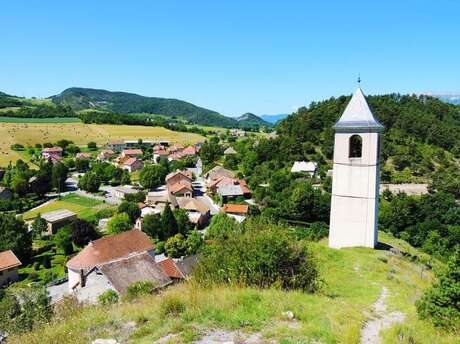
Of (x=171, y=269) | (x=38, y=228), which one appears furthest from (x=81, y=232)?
(x=171, y=269)

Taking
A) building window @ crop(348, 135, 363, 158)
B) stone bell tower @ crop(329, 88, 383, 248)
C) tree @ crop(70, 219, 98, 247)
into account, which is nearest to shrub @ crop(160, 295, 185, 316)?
stone bell tower @ crop(329, 88, 383, 248)

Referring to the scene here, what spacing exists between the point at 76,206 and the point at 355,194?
138ft

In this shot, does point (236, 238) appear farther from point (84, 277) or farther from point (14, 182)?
point (14, 182)

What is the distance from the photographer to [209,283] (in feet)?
28.0

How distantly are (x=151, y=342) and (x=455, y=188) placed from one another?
5569 cm

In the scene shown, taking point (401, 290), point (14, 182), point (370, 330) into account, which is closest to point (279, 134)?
point (14, 182)

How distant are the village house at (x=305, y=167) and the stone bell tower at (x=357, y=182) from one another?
38203 mm

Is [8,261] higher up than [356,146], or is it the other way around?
[356,146]

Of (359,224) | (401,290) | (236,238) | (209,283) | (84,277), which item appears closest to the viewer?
(209,283)

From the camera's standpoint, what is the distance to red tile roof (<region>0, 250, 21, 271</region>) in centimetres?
2920

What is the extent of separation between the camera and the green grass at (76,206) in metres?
47.6

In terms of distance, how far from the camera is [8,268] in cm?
2920

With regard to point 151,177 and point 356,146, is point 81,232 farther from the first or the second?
point 356,146

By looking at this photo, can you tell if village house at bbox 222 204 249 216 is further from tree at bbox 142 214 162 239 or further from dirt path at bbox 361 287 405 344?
dirt path at bbox 361 287 405 344
